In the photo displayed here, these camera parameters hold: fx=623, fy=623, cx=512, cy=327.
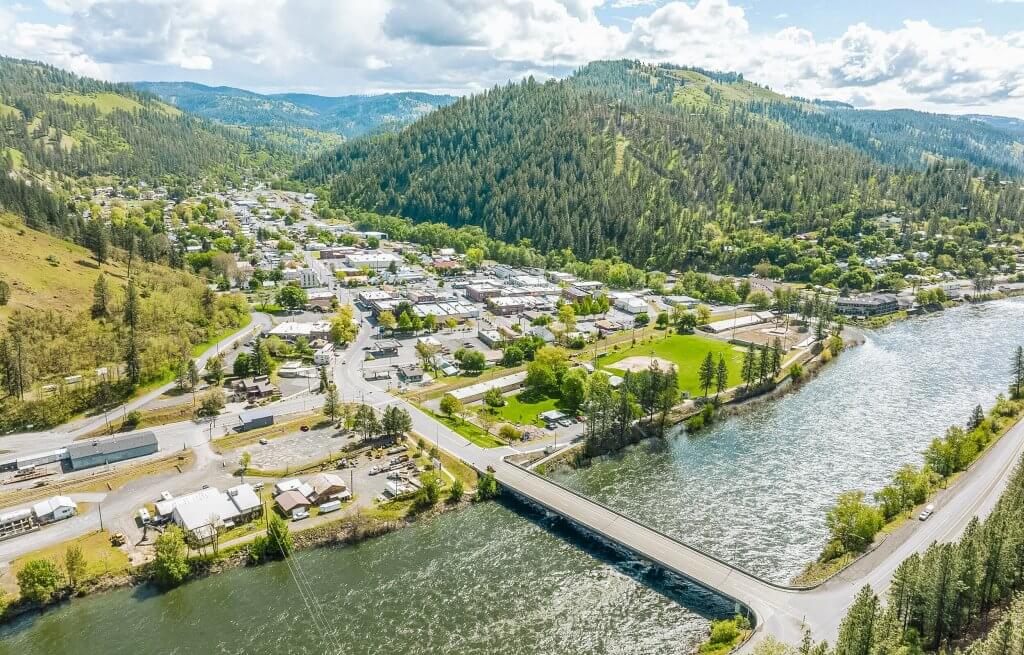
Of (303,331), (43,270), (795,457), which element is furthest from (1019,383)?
(43,270)

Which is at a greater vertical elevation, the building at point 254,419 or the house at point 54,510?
the building at point 254,419

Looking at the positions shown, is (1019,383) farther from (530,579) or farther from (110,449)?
(110,449)

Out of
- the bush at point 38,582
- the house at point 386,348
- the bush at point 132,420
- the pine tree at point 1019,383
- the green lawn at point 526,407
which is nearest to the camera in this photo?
the bush at point 38,582

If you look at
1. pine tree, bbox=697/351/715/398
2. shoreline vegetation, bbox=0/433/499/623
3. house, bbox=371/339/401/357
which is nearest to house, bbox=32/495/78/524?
shoreline vegetation, bbox=0/433/499/623

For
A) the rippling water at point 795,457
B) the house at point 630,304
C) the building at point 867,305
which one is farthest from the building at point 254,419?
the building at point 867,305

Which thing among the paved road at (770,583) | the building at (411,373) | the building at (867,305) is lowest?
the paved road at (770,583)

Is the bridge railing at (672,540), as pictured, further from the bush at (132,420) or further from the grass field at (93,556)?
the bush at (132,420)
